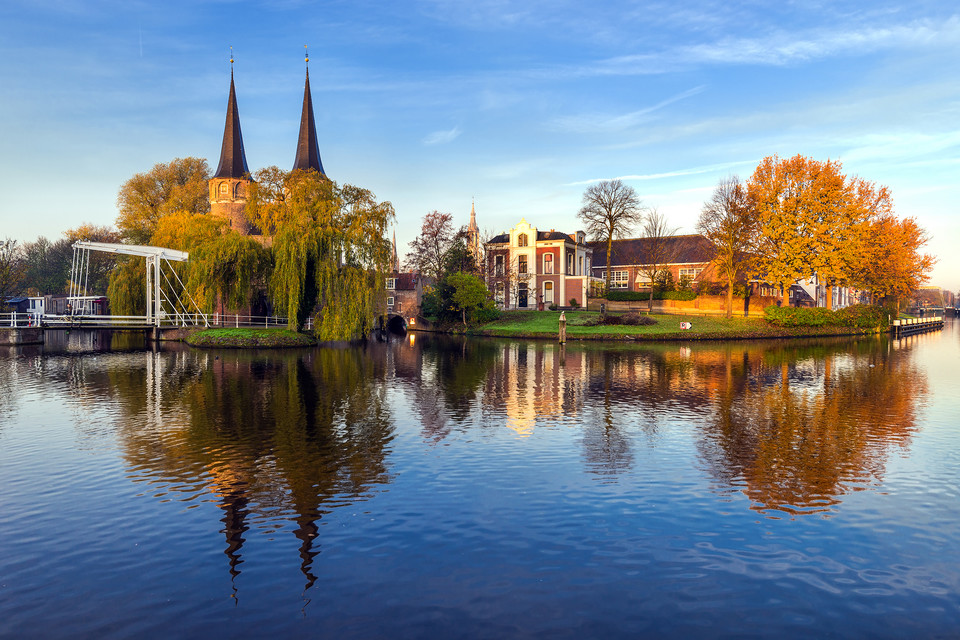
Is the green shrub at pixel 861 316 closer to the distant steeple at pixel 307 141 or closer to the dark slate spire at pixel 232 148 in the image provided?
the distant steeple at pixel 307 141

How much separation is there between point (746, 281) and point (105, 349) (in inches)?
2463

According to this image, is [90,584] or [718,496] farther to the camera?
[718,496]

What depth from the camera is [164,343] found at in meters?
46.3

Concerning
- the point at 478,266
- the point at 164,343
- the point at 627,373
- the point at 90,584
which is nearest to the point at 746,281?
the point at 478,266

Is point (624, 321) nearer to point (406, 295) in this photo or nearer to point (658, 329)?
point (658, 329)

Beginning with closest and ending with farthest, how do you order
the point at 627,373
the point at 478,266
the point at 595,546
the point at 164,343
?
the point at 595,546 → the point at 627,373 → the point at 164,343 → the point at 478,266

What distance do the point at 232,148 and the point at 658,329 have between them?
4715cm

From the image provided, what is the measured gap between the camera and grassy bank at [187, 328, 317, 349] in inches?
1672

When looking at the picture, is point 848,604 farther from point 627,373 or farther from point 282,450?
point 627,373

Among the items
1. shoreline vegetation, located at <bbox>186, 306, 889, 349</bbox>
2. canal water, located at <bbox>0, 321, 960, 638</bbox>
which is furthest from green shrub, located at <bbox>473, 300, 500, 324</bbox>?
canal water, located at <bbox>0, 321, 960, 638</bbox>

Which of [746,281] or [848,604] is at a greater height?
[746,281]

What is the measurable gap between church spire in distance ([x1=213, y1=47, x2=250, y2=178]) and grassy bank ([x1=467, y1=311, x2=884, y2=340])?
29.5m

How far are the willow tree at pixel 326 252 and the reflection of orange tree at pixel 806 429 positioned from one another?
25394 millimetres

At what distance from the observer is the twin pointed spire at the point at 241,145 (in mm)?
59750
